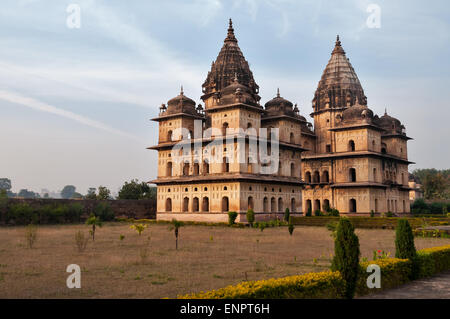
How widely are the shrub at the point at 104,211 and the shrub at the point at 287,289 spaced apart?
3341cm

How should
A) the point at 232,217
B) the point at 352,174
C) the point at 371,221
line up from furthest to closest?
the point at 352,174 → the point at 232,217 → the point at 371,221

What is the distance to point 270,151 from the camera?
126 ft

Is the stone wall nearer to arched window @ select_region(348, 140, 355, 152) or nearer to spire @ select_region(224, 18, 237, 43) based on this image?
spire @ select_region(224, 18, 237, 43)

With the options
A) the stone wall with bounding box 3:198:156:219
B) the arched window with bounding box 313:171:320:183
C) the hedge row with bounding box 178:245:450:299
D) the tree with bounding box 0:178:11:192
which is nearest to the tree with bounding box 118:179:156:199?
the stone wall with bounding box 3:198:156:219

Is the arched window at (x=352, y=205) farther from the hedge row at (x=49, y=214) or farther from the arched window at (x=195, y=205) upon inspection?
the hedge row at (x=49, y=214)

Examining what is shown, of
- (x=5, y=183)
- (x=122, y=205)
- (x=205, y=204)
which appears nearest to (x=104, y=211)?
(x=122, y=205)

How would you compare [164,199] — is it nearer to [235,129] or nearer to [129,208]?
[129,208]

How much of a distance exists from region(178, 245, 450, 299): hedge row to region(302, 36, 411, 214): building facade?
1210 inches

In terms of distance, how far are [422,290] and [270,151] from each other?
2848 centimetres

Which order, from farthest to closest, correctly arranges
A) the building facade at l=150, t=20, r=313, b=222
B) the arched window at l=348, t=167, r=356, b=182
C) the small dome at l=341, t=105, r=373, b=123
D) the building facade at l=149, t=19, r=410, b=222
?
the arched window at l=348, t=167, r=356, b=182 < the small dome at l=341, t=105, r=373, b=123 < the building facade at l=149, t=19, r=410, b=222 < the building facade at l=150, t=20, r=313, b=222

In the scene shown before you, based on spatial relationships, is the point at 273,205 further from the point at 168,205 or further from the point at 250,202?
the point at 168,205

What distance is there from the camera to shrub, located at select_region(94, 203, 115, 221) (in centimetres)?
3941

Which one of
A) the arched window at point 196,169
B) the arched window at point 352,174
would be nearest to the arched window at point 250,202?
the arched window at point 196,169
